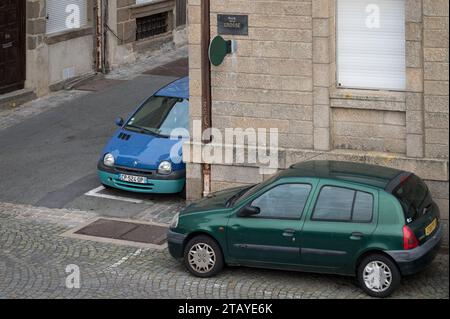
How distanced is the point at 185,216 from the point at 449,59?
4233mm

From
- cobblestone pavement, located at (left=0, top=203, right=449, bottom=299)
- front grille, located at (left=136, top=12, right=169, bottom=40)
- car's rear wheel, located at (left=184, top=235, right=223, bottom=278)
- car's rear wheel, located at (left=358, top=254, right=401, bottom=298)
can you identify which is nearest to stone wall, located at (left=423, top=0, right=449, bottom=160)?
cobblestone pavement, located at (left=0, top=203, right=449, bottom=299)

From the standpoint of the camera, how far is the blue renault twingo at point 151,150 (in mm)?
15898

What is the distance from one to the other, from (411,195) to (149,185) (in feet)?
17.0

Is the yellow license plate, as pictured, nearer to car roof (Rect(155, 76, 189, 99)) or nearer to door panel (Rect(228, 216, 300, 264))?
door panel (Rect(228, 216, 300, 264))

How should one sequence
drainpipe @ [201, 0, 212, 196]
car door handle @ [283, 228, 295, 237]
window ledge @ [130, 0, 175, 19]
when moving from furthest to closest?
window ledge @ [130, 0, 175, 19] < drainpipe @ [201, 0, 212, 196] < car door handle @ [283, 228, 295, 237]

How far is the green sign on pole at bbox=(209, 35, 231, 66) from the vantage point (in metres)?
14.9

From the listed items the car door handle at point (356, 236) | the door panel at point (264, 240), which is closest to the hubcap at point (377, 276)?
the car door handle at point (356, 236)

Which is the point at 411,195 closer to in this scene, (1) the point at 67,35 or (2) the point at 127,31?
(1) the point at 67,35

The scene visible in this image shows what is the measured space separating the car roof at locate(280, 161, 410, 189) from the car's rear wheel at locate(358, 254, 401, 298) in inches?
36.1

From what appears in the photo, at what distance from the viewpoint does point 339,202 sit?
39.5 feet

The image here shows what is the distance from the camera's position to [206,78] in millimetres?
15234

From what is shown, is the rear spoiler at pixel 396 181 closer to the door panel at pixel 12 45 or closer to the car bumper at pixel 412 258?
the car bumper at pixel 412 258

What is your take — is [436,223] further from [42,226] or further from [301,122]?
[42,226]

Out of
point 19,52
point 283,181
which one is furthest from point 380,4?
point 19,52
